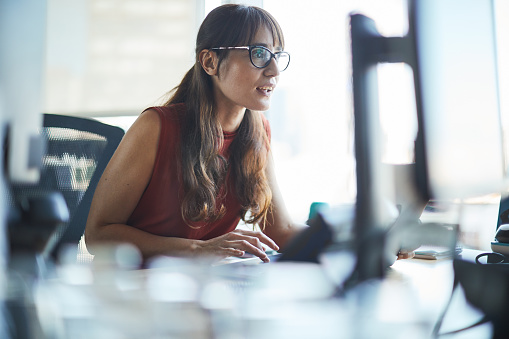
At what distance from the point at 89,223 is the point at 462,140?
0.56m

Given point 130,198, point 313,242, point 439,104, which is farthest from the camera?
point 130,198

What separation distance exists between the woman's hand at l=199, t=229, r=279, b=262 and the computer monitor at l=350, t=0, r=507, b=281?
22 cm

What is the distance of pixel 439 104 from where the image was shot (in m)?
0.20

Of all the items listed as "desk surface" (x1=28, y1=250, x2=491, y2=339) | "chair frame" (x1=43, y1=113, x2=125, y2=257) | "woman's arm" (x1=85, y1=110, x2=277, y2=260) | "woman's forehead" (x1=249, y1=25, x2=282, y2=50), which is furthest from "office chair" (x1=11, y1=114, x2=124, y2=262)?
"desk surface" (x1=28, y1=250, x2=491, y2=339)

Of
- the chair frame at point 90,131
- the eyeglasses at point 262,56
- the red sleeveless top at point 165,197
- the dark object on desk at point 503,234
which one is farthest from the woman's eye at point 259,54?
the dark object on desk at point 503,234

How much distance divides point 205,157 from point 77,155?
0.24 metres

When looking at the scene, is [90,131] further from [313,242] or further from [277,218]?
[313,242]

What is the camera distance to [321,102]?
0.73 feet

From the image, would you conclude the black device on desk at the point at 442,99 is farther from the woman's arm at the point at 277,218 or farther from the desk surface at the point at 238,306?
the woman's arm at the point at 277,218

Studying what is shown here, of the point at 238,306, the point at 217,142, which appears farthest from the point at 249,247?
the point at 217,142

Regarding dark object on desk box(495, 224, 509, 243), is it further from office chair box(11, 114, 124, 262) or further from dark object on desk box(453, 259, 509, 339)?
office chair box(11, 114, 124, 262)

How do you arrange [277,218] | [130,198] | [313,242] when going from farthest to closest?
[277,218] → [130,198] → [313,242]

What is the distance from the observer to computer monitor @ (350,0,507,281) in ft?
0.64

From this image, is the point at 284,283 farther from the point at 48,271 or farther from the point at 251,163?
the point at 251,163
